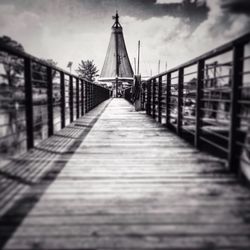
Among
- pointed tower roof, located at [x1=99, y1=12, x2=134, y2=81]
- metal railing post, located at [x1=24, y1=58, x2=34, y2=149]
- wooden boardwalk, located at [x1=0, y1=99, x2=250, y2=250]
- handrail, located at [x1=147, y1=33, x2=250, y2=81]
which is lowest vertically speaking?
wooden boardwalk, located at [x1=0, y1=99, x2=250, y2=250]

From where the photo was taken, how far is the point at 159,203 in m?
1.86

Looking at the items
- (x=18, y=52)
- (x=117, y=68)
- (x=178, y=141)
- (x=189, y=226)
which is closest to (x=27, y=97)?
(x=18, y=52)

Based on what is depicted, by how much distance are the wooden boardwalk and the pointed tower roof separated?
161 ft

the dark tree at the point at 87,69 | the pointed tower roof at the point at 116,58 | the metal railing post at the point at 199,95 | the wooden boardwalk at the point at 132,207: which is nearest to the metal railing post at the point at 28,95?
the wooden boardwalk at the point at 132,207

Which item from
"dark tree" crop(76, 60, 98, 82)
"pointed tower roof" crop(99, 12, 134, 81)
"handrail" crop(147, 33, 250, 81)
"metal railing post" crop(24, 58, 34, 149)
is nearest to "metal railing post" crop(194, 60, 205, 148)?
"handrail" crop(147, 33, 250, 81)

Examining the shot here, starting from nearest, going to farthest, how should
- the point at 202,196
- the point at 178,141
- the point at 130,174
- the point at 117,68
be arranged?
the point at 202,196 → the point at 130,174 → the point at 178,141 → the point at 117,68

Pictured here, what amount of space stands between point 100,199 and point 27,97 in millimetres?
1826

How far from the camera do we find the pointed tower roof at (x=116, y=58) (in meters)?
52.2

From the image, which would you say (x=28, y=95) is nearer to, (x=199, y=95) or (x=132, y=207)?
(x=199, y=95)

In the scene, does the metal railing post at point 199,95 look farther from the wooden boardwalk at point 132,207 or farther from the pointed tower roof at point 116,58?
the pointed tower roof at point 116,58

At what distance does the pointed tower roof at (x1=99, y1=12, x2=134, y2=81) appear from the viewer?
52188 millimetres

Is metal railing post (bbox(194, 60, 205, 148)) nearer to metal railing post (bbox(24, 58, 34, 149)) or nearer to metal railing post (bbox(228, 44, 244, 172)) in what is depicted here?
metal railing post (bbox(228, 44, 244, 172))

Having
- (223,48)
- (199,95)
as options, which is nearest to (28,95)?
(199,95)

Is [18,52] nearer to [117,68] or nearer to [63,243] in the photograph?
[63,243]
